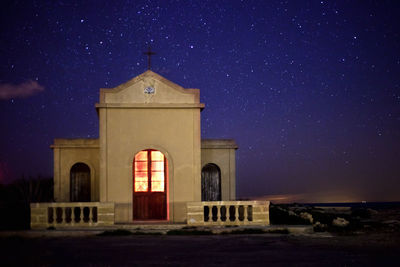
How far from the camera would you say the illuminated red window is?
635 inches

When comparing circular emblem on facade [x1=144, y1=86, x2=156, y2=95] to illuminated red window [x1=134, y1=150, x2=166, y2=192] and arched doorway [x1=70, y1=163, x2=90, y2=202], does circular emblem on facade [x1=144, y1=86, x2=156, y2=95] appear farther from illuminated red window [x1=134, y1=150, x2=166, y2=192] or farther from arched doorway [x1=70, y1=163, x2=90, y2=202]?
arched doorway [x1=70, y1=163, x2=90, y2=202]

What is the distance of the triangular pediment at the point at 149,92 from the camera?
1608cm

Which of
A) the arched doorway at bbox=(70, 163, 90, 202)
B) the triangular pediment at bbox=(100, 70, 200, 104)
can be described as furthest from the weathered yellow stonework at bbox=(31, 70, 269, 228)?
the arched doorway at bbox=(70, 163, 90, 202)

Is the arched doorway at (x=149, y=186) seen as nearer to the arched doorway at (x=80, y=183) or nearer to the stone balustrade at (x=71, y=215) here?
the stone balustrade at (x=71, y=215)

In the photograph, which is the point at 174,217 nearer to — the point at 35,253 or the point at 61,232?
the point at 61,232

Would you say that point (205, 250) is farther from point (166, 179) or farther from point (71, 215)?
point (166, 179)

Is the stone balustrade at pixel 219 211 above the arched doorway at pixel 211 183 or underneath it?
underneath

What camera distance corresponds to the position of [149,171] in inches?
637

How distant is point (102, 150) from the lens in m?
15.8

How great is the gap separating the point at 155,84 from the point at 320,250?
827 cm

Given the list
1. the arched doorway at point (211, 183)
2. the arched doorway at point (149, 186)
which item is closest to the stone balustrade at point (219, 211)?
the arched doorway at point (149, 186)

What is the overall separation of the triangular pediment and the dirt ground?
4.88 meters

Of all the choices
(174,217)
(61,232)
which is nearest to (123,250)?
(61,232)

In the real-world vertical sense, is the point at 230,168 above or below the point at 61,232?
above
